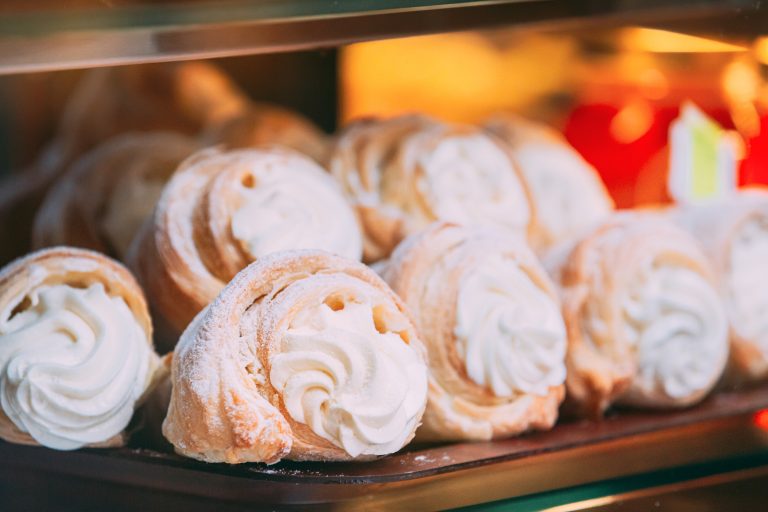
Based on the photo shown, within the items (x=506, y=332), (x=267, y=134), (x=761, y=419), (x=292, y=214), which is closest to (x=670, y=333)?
(x=761, y=419)

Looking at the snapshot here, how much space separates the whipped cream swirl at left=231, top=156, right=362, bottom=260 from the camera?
4.31ft

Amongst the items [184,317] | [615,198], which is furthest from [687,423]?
[615,198]

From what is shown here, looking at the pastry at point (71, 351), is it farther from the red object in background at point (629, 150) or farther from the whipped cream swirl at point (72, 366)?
the red object in background at point (629, 150)

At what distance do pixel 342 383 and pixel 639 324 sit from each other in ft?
1.93

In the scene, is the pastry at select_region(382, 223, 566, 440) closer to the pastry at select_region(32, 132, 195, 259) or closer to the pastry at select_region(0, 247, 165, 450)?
the pastry at select_region(0, 247, 165, 450)

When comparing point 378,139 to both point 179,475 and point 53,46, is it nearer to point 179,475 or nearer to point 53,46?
point 53,46

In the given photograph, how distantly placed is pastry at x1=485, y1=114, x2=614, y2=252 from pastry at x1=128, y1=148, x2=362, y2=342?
48 cm

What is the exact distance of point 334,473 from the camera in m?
1.11

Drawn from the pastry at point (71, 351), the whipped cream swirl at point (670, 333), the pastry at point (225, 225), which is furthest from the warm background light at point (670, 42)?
the pastry at point (71, 351)

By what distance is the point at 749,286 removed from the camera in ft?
5.40

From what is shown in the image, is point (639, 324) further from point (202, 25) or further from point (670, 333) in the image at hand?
point (202, 25)

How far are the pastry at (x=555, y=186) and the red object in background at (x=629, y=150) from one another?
0.32 meters

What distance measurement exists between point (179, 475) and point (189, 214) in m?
0.41

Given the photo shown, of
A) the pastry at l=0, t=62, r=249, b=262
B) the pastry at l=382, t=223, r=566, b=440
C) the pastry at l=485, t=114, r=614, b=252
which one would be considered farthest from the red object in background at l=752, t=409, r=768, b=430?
the pastry at l=0, t=62, r=249, b=262
